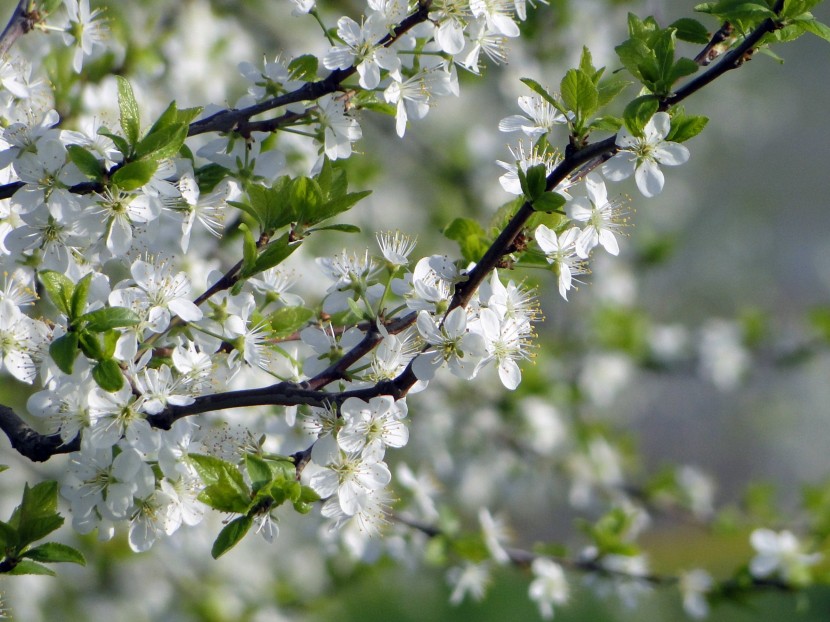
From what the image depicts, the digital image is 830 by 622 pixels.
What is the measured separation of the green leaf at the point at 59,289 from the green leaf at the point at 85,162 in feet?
0.47

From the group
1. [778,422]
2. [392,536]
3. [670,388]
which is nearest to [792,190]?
[670,388]

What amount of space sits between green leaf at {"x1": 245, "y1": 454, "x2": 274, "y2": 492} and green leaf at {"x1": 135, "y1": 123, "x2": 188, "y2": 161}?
426 millimetres

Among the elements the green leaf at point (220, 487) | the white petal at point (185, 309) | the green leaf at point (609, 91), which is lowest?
the green leaf at point (220, 487)

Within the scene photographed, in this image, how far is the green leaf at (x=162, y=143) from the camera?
45.5 inches

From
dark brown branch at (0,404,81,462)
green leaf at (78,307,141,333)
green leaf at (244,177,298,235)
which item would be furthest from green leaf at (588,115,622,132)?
dark brown branch at (0,404,81,462)

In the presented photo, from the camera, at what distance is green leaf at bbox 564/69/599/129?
1168 millimetres

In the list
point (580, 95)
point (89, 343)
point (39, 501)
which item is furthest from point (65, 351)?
point (580, 95)

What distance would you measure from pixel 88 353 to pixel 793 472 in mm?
10112

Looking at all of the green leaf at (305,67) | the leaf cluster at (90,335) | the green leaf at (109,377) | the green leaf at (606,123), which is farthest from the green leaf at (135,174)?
the green leaf at (606,123)

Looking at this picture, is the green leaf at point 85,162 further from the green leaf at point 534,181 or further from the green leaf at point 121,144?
the green leaf at point 534,181

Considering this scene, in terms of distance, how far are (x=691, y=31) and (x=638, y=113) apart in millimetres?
232

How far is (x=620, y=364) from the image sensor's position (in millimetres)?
4031

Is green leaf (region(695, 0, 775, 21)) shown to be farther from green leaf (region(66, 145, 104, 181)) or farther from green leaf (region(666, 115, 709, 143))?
green leaf (region(66, 145, 104, 181))

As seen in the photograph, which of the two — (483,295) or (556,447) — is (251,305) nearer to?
(483,295)
